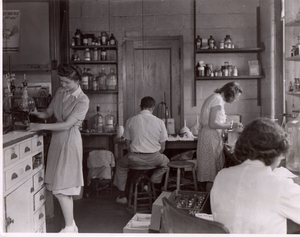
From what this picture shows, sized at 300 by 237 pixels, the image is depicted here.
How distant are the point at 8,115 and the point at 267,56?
3.88 meters

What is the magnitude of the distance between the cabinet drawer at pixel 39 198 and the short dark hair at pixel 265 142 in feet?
7.05

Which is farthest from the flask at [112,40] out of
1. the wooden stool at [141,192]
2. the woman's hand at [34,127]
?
the woman's hand at [34,127]

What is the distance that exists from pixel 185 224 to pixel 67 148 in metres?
2.01

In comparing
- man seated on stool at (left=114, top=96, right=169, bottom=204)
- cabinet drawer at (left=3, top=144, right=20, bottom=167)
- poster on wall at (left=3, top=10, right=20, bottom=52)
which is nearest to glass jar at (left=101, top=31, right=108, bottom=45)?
poster on wall at (left=3, top=10, right=20, bottom=52)

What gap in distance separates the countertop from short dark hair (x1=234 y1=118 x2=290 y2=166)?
1.68 m

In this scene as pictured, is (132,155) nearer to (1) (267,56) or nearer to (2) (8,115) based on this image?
(2) (8,115)

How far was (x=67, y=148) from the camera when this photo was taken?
3.39 meters

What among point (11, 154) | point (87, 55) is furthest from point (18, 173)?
point (87, 55)

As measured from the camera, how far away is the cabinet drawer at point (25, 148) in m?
3.00

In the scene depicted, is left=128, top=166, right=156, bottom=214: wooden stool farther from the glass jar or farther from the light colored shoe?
the glass jar

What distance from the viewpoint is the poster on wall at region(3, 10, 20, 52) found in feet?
15.4

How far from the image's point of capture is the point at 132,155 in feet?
14.4

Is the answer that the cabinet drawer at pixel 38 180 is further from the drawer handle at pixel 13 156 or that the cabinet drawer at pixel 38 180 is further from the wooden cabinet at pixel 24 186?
the drawer handle at pixel 13 156

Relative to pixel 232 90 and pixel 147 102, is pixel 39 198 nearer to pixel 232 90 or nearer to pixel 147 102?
pixel 147 102
